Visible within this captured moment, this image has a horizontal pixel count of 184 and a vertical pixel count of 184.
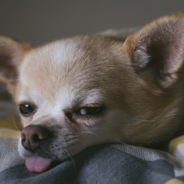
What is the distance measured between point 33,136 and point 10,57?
0.66 metres

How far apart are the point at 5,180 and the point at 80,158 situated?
0.84ft

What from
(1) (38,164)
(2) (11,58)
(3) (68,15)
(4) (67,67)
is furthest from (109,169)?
(3) (68,15)

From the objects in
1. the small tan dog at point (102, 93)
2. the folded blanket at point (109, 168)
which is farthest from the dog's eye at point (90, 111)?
the folded blanket at point (109, 168)

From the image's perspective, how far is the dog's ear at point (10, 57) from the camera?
1.35 m

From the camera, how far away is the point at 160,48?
1127 mm

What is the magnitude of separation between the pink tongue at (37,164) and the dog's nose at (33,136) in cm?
4

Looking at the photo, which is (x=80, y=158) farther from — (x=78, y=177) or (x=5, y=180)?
(x=5, y=180)

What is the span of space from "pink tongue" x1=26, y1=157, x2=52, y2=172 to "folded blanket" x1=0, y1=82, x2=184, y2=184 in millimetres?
19

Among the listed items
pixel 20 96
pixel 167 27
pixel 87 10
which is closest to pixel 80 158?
pixel 20 96

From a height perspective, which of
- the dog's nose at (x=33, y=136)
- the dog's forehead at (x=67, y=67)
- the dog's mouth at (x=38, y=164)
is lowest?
the dog's mouth at (x=38, y=164)

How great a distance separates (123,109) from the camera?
107cm

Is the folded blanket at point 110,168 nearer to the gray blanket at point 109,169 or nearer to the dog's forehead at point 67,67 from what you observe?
the gray blanket at point 109,169

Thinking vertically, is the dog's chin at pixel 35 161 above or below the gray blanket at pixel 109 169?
below

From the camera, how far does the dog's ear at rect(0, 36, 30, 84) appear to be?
1350 millimetres
